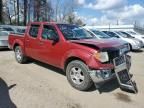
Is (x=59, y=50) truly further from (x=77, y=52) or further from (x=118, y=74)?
(x=118, y=74)

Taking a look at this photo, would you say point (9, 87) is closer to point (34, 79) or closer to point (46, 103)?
point (34, 79)

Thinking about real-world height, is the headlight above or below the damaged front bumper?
above

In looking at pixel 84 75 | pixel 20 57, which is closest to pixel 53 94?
pixel 84 75

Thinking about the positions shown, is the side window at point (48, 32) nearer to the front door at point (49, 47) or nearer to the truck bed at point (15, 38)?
the front door at point (49, 47)

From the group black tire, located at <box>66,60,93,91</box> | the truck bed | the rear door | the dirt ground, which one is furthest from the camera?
the truck bed

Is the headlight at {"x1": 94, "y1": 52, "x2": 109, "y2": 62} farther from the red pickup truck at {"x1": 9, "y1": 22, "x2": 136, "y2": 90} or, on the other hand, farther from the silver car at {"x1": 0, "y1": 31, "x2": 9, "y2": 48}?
the silver car at {"x1": 0, "y1": 31, "x2": 9, "y2": 48}

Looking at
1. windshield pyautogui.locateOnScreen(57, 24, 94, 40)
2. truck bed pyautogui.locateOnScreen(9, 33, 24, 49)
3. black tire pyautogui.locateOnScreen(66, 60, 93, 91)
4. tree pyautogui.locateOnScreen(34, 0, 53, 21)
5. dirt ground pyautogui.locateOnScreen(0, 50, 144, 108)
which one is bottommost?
dirt ground pyautogui.locateOnScreen(0, 50, 144, 108)

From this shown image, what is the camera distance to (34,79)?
21.8 ft

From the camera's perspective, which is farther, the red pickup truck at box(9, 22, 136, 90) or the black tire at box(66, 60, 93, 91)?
the black tire at box(66, 60, 93, 91)

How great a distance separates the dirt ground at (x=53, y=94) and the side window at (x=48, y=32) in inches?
51.5

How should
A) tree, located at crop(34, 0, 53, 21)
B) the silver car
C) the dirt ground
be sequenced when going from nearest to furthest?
the dirt ground → the silver car → tree, located at crop(34, 0, 53, 21)

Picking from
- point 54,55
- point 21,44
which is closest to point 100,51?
point 54,55

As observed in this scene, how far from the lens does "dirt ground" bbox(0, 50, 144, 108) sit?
4.86 metres

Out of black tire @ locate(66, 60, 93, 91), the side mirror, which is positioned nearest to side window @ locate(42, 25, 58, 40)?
the side mirror
